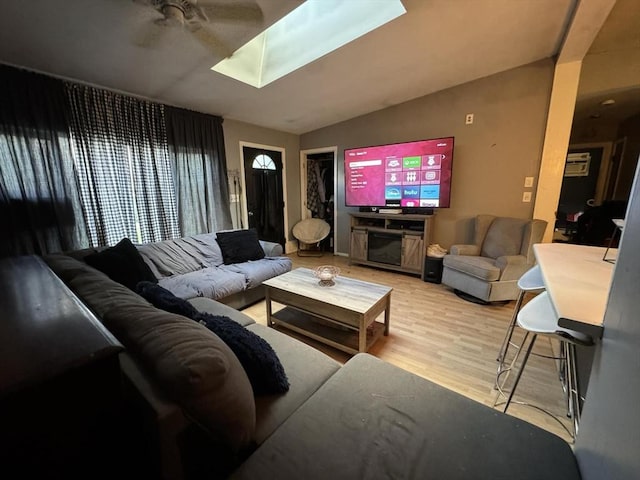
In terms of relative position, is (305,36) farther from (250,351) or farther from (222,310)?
(250,351)

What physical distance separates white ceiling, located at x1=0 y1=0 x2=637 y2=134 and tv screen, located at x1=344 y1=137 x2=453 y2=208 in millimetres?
790

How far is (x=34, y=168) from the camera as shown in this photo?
2277 mm

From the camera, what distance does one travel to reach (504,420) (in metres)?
0.92

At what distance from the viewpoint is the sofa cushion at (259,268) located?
273 centimetres

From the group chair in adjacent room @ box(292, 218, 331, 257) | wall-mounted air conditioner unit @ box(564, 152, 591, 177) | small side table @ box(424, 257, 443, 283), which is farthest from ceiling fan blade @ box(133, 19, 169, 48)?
wall-mounted air conditioner unit @ box(564, 152, 591, 177)

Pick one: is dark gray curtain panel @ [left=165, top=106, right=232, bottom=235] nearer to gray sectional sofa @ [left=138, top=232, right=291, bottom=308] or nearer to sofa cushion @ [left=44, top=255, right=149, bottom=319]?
gray sectional sofa @ [left=138, top=232, right=291, bottom=308]

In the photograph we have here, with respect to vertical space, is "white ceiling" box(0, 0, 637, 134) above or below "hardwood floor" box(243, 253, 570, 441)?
above

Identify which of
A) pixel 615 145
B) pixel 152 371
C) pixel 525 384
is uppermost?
pixel 615 145

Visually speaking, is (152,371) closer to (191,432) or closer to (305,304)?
(191,432)

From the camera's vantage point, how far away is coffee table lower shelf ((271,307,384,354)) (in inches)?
79.1

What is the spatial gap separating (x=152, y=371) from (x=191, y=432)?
20 cm

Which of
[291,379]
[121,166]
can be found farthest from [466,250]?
[121,166]

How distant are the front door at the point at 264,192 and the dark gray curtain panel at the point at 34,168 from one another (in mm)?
2220

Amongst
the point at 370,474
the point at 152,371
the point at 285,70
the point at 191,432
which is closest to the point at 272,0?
the point at 285,70
